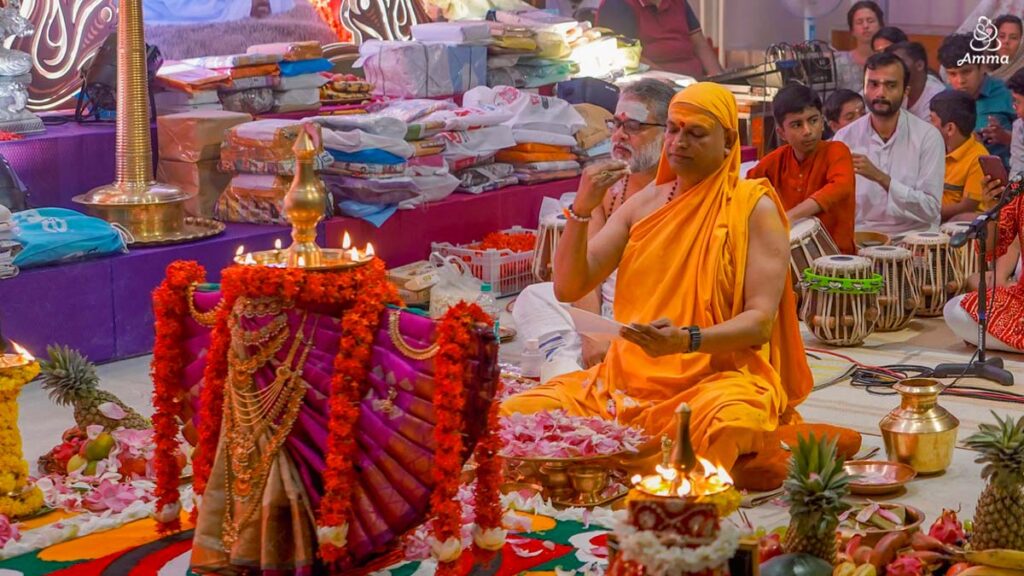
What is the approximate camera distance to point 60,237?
267 inches

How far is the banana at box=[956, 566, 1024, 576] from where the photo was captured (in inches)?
154

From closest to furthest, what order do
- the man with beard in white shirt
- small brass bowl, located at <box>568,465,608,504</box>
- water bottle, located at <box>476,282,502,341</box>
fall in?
small brass bowl, located at <box>568,465,608,504</box>
the man with beard in white shirt
water bottle, located at <box>476,282,502,341</box>

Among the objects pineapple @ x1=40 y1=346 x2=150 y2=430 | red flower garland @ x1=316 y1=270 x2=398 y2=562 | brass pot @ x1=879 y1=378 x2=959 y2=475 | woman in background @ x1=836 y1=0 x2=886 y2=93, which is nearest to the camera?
red flower garland @ x1=316 y1=270 x2=398 y2=562

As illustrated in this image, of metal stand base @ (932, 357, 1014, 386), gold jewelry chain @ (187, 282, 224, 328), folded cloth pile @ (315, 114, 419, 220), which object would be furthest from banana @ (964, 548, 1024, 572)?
folded cloth pile @ (315, 114, 419, 220)

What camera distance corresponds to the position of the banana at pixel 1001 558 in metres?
3.90

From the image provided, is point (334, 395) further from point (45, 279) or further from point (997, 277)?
point (997, 277)

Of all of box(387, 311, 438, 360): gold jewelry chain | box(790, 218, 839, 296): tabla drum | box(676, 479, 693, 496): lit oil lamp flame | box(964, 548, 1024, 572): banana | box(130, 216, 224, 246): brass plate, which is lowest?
box(964, 548, 1024, 572): banana

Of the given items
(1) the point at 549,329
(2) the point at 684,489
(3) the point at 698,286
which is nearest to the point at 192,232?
(1) the point at 549,329

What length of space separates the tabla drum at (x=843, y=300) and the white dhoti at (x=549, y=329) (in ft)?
4.16

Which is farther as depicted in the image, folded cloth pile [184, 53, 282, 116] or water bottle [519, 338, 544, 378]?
folded cloth pile [184, 53, 282, 116]

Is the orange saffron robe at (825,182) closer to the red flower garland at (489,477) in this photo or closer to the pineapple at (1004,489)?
the pineapple at (1004,489)

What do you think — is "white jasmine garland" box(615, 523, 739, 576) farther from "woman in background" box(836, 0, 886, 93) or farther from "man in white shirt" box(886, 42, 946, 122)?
"woman in background" box(836, 0, 886, 93)

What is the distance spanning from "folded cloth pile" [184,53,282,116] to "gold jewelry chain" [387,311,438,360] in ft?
14.9

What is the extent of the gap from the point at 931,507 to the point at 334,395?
2.04m
